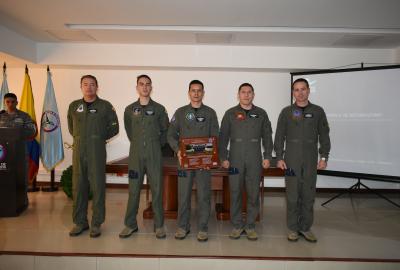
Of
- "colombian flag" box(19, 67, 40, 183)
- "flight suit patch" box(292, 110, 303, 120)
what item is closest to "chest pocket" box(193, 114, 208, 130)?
"flight suit patch" box(292, 110, 303, 120)

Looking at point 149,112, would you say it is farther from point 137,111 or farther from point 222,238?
point 222,238

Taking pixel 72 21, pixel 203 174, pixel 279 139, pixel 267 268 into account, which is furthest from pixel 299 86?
pixel 72 21

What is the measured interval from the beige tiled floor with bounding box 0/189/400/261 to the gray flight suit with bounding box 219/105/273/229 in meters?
0.42

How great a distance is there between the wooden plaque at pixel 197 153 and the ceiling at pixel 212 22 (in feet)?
5.45

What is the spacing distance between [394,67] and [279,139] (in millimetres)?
2591

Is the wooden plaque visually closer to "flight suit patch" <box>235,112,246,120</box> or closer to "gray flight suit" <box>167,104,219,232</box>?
"gray flight suit" <box>167,104,219,232</box>

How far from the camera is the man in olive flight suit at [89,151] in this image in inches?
127

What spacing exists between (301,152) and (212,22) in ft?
7.29

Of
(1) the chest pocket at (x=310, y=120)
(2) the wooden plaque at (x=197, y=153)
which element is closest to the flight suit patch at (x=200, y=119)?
(2) the wooden plaque at (x=197, y=153)

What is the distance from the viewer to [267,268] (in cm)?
274

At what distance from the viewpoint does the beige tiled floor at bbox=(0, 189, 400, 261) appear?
2.90 m

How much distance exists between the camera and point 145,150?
3197 millimetres

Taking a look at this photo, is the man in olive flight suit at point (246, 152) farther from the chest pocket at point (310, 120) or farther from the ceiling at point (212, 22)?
the ceiling at point (212, 22)

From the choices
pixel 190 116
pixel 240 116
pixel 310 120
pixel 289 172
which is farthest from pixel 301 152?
pixel 190 116
